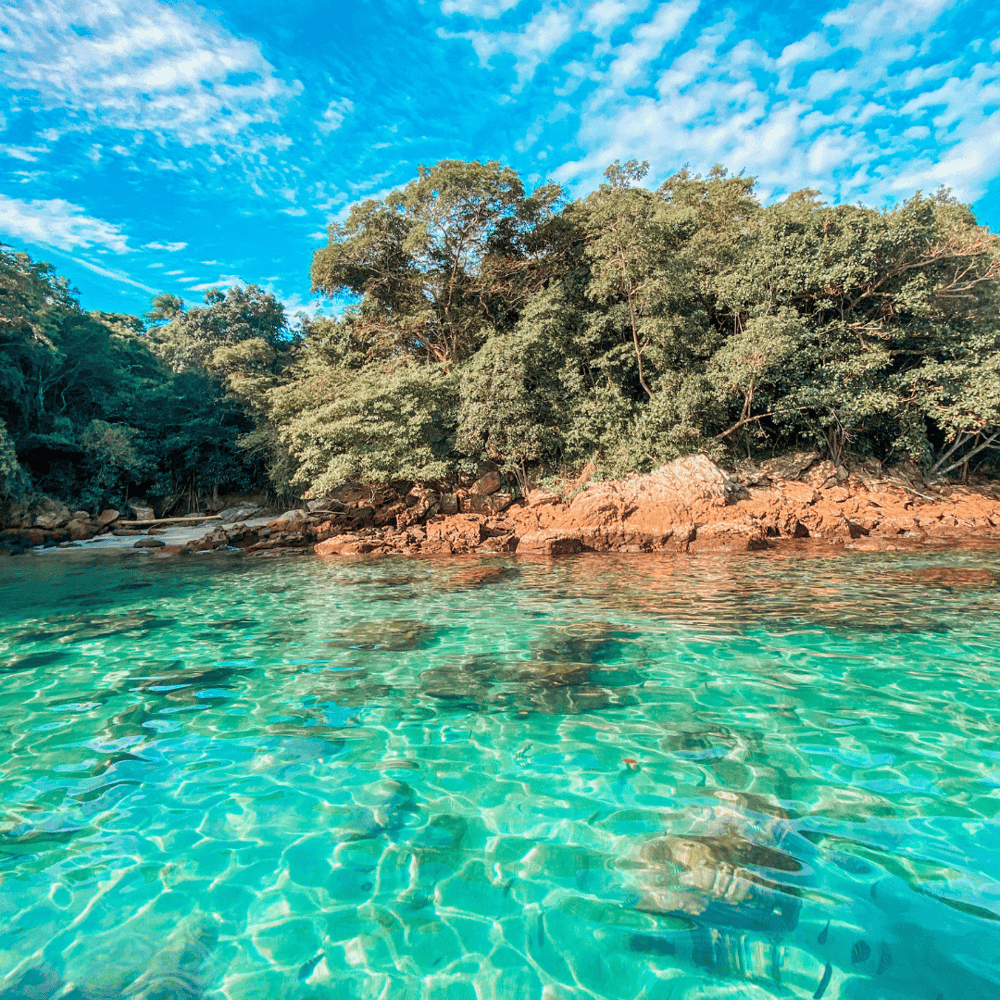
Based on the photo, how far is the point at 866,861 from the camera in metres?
2.45

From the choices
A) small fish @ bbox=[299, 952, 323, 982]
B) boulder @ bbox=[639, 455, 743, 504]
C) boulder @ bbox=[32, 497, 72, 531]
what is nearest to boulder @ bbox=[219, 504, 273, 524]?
boulder @ bbox=[32, 497, 72, 531]

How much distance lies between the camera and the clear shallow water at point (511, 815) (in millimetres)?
2021

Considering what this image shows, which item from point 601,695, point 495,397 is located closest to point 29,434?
point 495,397

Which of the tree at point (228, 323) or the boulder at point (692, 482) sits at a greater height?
the tree at point (228, 323)

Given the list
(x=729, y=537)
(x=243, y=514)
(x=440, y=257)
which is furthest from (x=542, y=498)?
(x=243, y=514)

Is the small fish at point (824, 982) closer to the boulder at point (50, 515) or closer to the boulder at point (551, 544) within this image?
the boulder at point (551, 544)

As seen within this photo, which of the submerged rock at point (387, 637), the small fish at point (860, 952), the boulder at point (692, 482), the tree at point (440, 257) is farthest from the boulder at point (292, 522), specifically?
the small fish at point (860, 952)

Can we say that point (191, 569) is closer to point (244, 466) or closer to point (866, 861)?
point (866, 861)

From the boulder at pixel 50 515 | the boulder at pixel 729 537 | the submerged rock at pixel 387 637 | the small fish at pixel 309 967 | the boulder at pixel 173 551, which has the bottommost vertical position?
the boulder at pixel 173 551

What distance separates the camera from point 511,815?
113 inches

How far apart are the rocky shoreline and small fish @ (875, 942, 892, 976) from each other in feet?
36.7

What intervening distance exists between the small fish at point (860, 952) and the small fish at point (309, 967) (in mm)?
2074

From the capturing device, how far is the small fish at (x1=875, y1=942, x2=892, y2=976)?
194 cm

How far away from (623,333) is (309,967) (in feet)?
57.0
